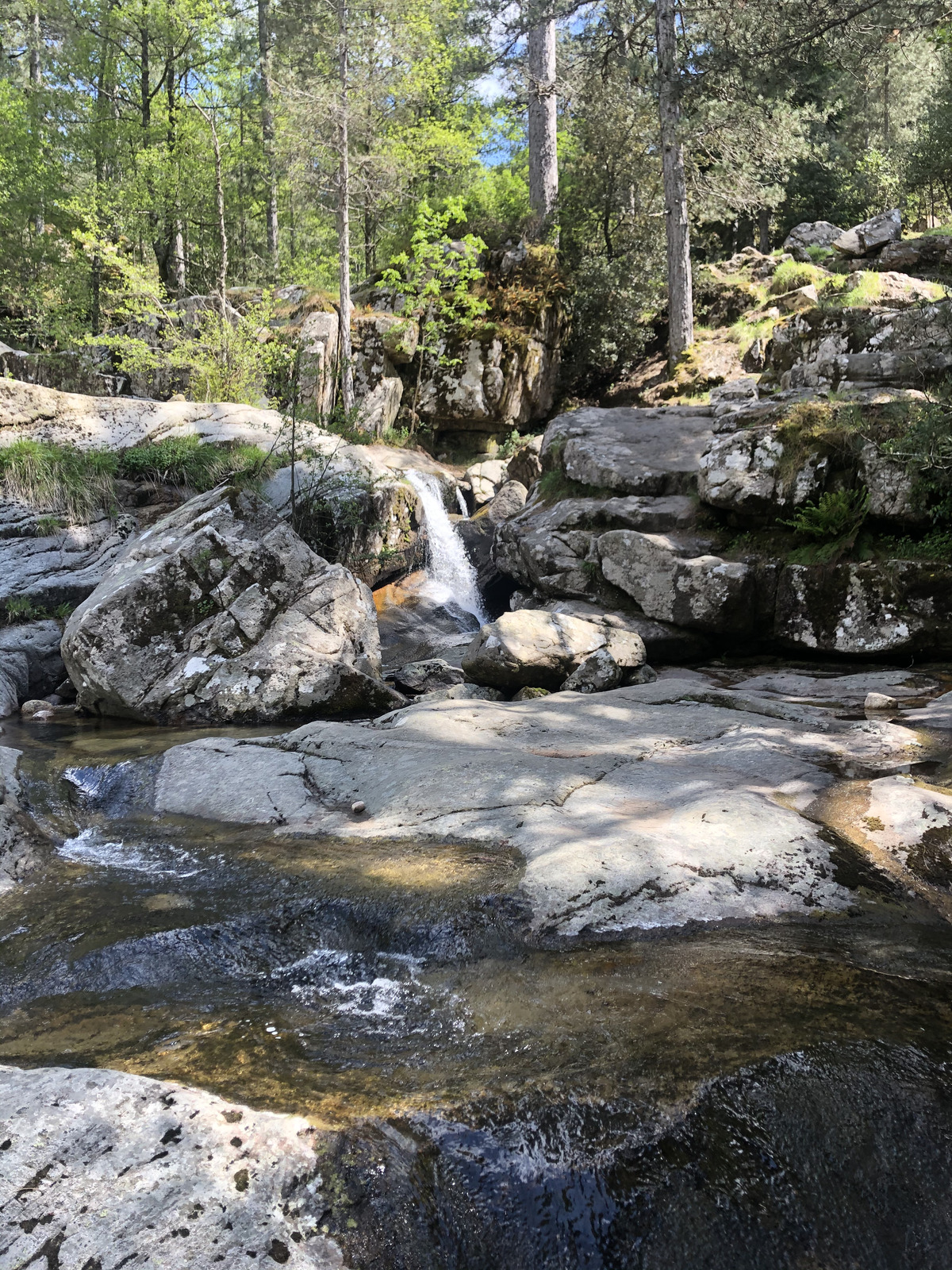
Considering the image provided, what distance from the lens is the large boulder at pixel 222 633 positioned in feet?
28.0

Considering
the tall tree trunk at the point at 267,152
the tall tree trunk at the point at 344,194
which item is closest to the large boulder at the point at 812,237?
the tall tree trunk at the point at 344,194

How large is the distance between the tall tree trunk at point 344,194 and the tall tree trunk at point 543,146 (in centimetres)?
513

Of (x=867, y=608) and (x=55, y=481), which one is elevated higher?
(x=55, y=481)

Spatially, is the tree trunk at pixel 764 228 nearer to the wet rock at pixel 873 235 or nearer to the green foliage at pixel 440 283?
the wet rock at pixel 873 235

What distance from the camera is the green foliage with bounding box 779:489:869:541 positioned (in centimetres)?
859

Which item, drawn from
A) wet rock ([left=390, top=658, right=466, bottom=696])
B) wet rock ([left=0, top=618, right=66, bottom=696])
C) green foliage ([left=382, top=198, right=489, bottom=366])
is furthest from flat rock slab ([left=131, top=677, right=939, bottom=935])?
green foliage ([left=382, top=198, right=489, bottom=366])

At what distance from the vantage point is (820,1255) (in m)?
2.06

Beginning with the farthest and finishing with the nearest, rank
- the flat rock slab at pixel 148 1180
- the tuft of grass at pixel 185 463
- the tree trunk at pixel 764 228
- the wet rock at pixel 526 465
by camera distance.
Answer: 1. the tree trunk at pixel 764 228
2. the wet rock at pixel 526 465
3. the tuft of grass at pixel 185 463
4. the flat rock slab at pixel 148 1180

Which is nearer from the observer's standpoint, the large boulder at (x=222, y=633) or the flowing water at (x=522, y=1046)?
the flowing water at (x=522, y=1046)

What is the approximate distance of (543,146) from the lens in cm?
2012

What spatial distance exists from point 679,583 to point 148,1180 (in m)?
8.26

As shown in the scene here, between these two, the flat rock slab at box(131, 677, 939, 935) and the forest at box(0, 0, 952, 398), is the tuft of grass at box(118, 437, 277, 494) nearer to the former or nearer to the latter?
the forest at box(0, 0, 952, 398)

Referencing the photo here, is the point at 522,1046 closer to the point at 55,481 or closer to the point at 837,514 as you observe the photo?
the point at 837,514

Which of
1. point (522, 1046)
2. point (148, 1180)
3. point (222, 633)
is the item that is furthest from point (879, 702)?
point (222, 633)
